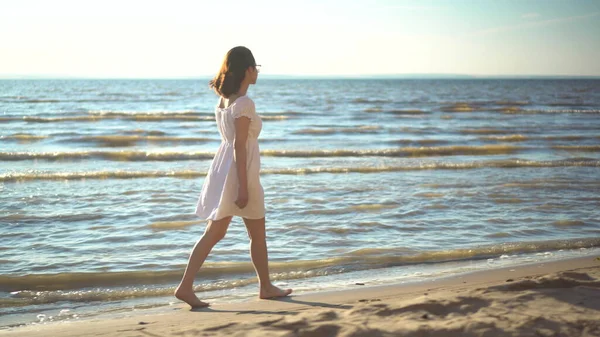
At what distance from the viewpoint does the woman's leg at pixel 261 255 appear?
4633 millimetres

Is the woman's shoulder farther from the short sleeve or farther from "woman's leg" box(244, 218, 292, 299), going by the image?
"woman's leg" box(244, 218, 292, 299)

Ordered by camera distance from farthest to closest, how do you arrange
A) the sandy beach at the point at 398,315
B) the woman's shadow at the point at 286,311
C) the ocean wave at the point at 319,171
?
the ocean wave at the point at 319,171, the woman's shadow at the point at 286,311, the sandy beach at the point at 398,315

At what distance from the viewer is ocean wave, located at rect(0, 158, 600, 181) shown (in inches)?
448

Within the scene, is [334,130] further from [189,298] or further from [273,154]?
[189,298]

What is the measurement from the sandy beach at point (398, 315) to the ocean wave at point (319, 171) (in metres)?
6.36

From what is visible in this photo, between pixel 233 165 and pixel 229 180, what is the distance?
0.10 m

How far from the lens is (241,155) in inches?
170

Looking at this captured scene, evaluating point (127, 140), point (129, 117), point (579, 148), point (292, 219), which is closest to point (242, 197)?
point (292, 219)

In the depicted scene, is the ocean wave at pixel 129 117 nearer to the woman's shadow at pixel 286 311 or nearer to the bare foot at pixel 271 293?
the bare foot at pixel 271 293

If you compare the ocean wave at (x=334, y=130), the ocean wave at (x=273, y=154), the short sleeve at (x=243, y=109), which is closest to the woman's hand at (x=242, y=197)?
the short sleeve at (x=243, y=109)

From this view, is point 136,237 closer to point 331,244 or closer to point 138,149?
point 331,244

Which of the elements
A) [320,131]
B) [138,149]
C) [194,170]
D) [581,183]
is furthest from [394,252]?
[320,131]

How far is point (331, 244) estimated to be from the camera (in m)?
6.51

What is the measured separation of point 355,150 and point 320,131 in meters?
5.68
